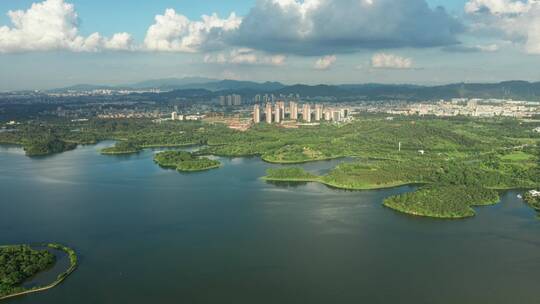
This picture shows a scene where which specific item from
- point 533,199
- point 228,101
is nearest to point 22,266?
point 533,199

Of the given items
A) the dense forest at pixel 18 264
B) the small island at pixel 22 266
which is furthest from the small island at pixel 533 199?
the dense forest at pixel 18 264

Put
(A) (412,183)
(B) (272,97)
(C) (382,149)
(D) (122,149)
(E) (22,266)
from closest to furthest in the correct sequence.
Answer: (E) (22,266)
(A) (412,183)
(C) (382,149)
(D) (122,149)
(B) (272,97)

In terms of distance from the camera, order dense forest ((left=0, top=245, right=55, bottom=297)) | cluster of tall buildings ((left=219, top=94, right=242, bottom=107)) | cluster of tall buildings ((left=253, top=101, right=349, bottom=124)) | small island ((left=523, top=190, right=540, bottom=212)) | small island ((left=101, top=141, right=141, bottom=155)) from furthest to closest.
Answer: cluster of tall buildings ((left=219, top=94, right=242, bottom=107)) → cluster of tall buildings ((left=253, top=101, right=349, bottom=124)) → small island ((left=101, top=141, right=141, bottom=155)) → small island ((left=523, top=190, right=540, bottom=212)) → dense forest ((left=0, top=245, right=55, bottom=297))

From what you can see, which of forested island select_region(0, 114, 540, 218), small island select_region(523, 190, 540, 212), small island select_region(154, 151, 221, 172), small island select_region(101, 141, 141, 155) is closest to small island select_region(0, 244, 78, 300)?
forested island select_region(0, 114, 540, 218)

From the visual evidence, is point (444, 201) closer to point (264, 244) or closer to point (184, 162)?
point (264, 244)

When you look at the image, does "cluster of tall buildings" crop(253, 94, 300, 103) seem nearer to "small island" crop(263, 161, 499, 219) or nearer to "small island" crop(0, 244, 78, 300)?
"small island" crop(263, 161, 499, 219)
